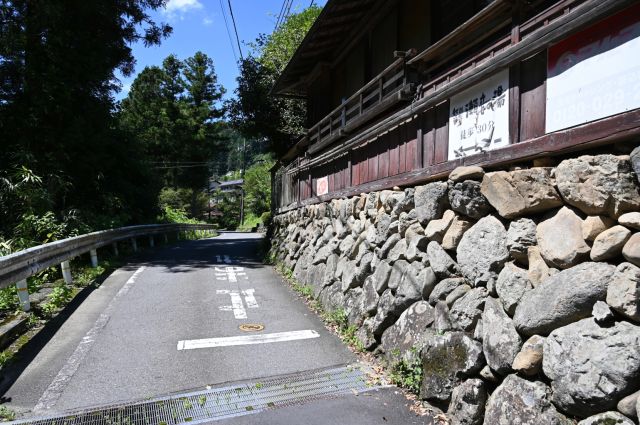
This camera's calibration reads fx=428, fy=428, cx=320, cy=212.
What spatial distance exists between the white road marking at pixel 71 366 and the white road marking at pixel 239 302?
6.08 ft

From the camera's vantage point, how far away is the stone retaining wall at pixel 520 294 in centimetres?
262

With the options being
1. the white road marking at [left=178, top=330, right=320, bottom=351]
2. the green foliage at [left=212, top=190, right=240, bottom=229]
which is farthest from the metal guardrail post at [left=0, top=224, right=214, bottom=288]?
the green foliage at [left=212, top=190, right=240, bottom=229]

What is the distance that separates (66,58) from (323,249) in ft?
31.8

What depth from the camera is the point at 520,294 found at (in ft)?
11.1

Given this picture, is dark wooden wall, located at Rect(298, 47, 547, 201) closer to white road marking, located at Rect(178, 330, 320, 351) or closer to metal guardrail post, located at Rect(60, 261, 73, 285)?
white road marking, located at Rect(178, 330, 320, 351)

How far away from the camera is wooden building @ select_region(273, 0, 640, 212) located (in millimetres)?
3113

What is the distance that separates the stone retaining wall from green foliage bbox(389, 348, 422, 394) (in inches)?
2.6

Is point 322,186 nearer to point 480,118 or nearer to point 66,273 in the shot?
point 66,273

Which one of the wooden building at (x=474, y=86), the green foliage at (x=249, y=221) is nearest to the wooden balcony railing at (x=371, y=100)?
the wooden building at (x=474, y=86)

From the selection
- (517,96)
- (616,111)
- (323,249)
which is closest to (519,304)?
(616,111)

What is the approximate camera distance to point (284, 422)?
381 centimetres

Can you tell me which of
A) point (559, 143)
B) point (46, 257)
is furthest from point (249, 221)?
point (559, 143)

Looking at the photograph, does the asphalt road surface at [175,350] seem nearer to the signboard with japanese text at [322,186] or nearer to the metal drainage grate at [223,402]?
the metal drainage grate at [223,402]

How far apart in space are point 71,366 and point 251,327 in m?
2.42
